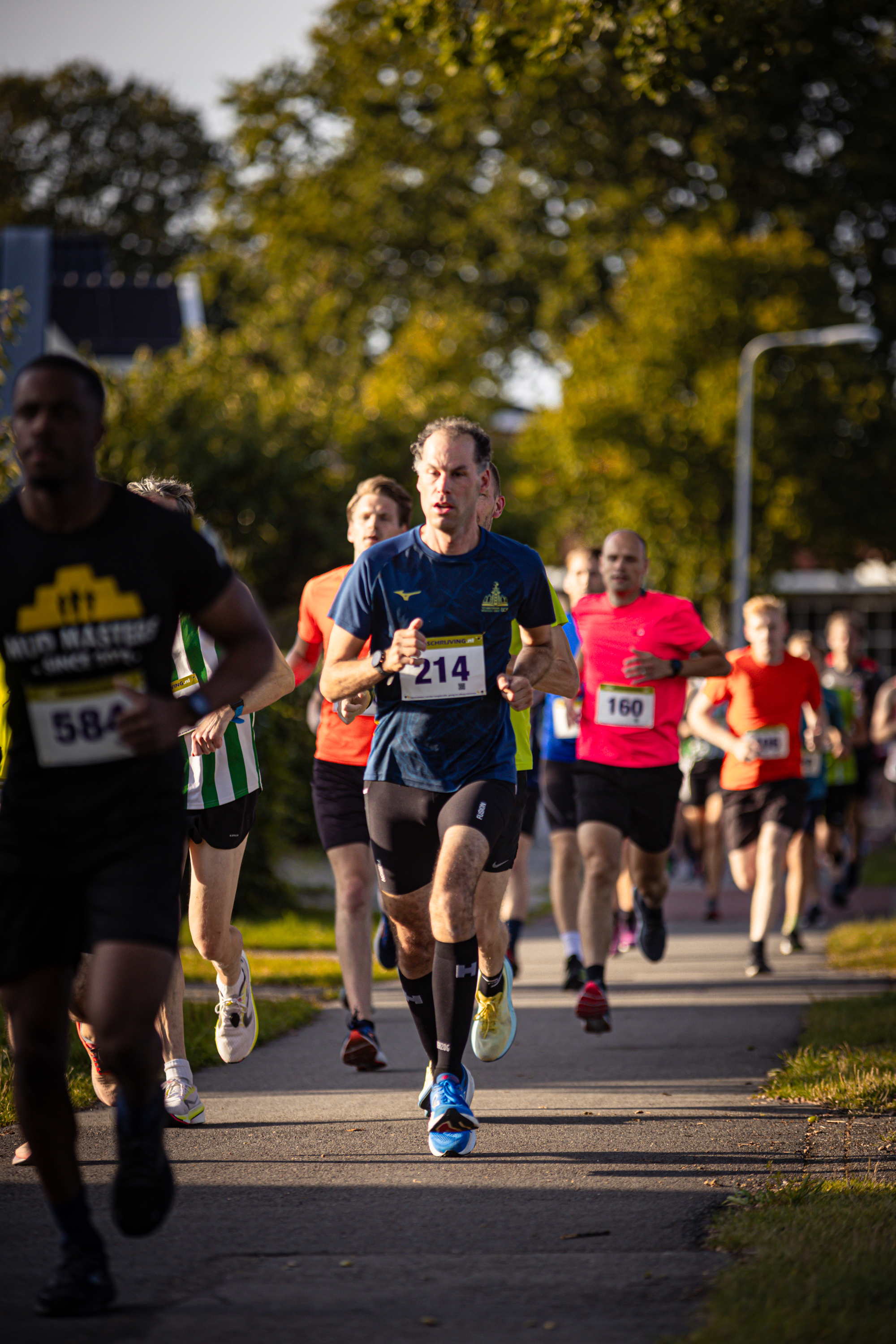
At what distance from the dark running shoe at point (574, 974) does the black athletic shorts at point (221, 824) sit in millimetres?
3543

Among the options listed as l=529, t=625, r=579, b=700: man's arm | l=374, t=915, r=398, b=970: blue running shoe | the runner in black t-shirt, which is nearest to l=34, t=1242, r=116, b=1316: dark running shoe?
the runner in black t-shirt

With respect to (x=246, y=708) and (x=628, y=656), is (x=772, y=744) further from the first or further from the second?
(x=246, y=708)

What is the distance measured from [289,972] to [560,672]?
4638mm

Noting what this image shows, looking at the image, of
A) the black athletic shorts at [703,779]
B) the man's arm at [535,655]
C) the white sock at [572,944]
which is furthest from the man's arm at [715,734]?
the man's arm at [535,655]

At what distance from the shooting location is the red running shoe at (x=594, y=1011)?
7.44 m

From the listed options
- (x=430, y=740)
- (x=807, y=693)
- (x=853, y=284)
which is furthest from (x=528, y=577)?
(x=853, y=284)

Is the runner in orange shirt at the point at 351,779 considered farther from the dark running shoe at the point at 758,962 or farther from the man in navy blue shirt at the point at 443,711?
the dark running shoe at the point at 758,962

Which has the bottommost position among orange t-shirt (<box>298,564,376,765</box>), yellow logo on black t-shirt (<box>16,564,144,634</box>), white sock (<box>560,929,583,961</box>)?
white sock (<box>560,929,583,961</box>)

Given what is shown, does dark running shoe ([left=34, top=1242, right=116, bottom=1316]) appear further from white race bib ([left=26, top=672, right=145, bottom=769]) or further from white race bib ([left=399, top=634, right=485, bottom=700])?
white race bib ([left=399, top=634, right=485, bottom=700])

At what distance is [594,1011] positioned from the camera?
24.4 ft

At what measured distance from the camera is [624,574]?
8406 mm

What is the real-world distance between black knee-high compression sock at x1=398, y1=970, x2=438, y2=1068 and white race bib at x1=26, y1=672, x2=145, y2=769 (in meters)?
2.19

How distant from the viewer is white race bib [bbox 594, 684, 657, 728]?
8.32 meters

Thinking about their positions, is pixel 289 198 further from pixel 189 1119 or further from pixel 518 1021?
pixel 189 1119
